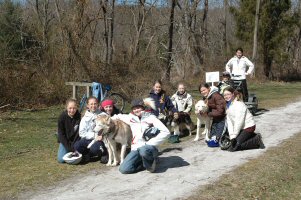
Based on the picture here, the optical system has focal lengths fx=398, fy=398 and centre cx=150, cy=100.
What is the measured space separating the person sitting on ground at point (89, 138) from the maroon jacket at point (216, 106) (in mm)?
2565

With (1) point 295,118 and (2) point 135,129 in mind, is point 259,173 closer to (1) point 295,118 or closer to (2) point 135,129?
(2) point 135,129

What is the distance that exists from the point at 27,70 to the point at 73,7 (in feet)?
12.1

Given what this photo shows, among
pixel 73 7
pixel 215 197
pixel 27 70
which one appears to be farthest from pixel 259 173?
pixel 73 7

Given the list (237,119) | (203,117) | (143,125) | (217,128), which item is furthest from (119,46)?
(143,125)

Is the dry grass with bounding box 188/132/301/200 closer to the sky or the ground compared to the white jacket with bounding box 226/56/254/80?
closer to the ground

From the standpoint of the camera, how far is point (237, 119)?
7.71 m

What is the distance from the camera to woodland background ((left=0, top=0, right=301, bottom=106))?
16688 mm

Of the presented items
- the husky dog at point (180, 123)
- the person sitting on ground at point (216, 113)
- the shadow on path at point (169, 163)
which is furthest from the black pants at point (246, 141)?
the husky dog at point (180, 123)

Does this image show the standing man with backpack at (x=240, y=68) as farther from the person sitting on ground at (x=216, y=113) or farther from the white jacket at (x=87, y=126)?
the white jacket at (x=87, y=126)

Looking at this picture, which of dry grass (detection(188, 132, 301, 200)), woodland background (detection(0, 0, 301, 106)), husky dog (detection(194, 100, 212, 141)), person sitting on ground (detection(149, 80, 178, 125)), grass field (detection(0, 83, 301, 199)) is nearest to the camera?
dry grass (detection(188, 132, 301, 200))

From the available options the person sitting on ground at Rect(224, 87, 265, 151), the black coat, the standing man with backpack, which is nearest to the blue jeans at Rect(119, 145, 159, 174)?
the black coat

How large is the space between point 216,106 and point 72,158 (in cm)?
329

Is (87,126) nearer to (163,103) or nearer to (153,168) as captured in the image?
(153,168)

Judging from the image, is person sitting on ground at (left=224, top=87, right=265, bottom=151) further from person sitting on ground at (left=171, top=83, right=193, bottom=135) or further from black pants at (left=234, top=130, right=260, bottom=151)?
person sitting on ground at (left=171, top=83, right=193, bottom=135)
